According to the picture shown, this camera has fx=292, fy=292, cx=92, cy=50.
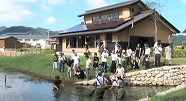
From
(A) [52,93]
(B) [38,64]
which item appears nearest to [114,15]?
(B) [38,64]

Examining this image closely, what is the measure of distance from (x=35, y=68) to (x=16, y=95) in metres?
12.9

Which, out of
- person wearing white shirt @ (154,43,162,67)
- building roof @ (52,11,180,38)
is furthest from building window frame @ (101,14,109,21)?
person wearing white shirt @ (154,43,162,67)

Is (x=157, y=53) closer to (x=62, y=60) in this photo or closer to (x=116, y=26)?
(x=62, y=60)

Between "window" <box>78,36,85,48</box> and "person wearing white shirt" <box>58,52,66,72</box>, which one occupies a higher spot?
"window" <box>78,36,85,48</box>

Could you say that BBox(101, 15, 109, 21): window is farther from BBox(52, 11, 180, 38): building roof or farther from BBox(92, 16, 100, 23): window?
BBox(52, 11, 180, 38): building roof

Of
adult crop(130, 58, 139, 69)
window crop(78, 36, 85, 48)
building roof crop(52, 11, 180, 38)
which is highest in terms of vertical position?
building roof crop(52, 11, 180, 38)

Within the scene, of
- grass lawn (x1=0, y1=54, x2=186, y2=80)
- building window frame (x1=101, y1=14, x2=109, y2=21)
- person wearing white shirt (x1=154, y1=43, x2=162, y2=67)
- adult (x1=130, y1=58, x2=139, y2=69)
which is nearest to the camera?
person wearing white shirt (x1=154, y1=43, x2=162, y2=67)

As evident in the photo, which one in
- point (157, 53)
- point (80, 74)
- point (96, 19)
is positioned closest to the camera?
point (157, 53)

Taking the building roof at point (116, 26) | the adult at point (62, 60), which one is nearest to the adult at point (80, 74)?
the adult at point (62, 60)

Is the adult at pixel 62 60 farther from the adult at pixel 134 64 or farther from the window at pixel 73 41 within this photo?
the window at pixel 73 41

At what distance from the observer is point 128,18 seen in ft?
110

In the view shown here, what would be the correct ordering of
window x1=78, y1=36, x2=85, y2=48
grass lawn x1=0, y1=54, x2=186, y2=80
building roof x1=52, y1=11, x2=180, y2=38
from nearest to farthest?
grass lawn x1=0, y1=54, x2=186, y2=80 → building roof x1=52, y1=11, x2=180, y2=38 → window x1=78, y1=36, x2=85, y2=48

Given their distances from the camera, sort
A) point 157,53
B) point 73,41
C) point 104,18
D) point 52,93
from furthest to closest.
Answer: point 73,41 → point 104,18 → point 157,53 → point 52,93

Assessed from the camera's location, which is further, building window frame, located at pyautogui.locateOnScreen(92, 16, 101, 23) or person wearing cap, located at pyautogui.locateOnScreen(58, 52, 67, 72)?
building window frame, located at pyautogui.locateOnScreen(92, 16, 101, 23)
